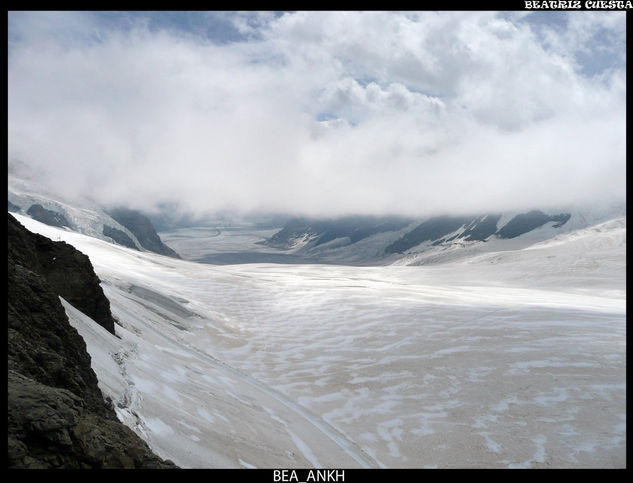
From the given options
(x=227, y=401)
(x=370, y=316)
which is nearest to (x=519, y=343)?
(x=370, y=316)

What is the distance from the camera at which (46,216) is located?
125m

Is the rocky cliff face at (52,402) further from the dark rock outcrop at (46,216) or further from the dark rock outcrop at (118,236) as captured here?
the dark rock outcrop at (118,236)

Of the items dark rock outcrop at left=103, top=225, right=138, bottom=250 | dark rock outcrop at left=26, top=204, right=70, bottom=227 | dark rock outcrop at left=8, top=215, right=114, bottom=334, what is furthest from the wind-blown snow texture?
dark rock outcrop at left=103, top=225, right=138, bottom=250

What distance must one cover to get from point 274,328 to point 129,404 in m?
22.5

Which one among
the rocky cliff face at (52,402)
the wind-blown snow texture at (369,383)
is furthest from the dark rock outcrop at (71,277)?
the rocky cliff face at (52,402)

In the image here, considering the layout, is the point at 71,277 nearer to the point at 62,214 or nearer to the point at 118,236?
the point at 62,214

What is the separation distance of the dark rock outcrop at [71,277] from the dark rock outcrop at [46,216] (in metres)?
127

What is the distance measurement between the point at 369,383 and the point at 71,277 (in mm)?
11664

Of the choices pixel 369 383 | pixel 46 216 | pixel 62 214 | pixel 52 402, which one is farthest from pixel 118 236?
pixel 52 402

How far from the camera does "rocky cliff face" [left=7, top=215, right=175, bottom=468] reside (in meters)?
3.74

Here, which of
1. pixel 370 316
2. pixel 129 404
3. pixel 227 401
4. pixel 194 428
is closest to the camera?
pixel 129 404

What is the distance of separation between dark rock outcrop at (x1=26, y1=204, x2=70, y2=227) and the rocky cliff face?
135 meters
